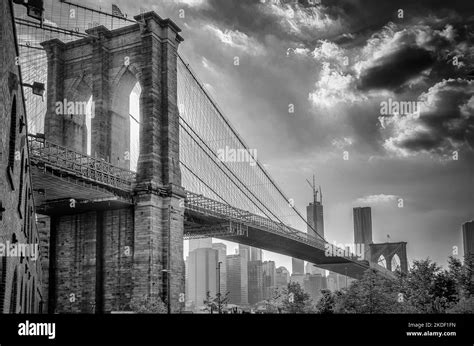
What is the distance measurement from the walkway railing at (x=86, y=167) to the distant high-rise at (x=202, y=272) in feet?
343

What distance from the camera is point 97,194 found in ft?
143

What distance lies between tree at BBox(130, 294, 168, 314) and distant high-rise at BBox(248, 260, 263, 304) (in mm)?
120615

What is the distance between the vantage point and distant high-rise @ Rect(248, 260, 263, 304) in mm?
166250

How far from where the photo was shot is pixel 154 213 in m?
46.2

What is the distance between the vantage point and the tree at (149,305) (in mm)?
40938

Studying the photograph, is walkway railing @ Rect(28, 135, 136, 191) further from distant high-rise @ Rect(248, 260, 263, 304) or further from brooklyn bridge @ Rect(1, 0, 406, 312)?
distant high-rise @ Rect(248, 260, 263, 304)

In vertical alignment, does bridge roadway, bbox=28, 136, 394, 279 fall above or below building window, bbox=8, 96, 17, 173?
above

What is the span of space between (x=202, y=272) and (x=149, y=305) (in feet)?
364

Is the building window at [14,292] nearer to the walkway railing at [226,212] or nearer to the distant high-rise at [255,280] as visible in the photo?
the walkway railing at [226,212]

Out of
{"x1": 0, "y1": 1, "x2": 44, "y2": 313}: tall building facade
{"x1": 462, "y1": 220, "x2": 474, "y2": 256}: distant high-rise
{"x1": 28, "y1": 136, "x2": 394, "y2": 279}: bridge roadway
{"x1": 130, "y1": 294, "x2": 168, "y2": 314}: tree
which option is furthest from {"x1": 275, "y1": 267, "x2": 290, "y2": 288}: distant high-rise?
{"x1": 0, "y1": 1, "x2": 44, "y2": 313}: tall building facade

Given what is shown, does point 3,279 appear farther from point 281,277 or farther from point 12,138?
point 281,277

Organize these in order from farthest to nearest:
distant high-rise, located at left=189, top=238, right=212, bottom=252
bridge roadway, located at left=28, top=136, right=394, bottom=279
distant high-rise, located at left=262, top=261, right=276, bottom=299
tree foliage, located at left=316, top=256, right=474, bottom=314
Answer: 1. distant high-rise, located at left=189, top=238, right=212, bottom=252
2. distant high-rise, located at left=262, top=261, right=276, bottom=299
3. tree foliage, located at left=316, top=256, right=474, bottom=314
4. bridge roadway, located at left=28, top=136, right=394, bottom=279

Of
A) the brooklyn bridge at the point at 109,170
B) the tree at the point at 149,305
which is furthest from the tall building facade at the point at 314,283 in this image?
the tree at the point at 149,305

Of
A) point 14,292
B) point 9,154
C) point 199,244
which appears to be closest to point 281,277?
point 199,244
